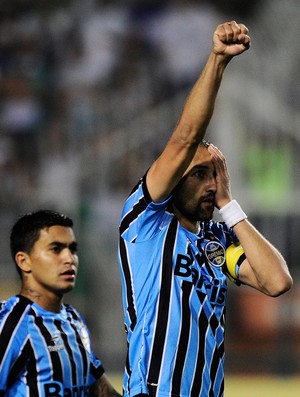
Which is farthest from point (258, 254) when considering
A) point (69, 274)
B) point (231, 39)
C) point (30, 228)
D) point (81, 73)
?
point (81, 73)

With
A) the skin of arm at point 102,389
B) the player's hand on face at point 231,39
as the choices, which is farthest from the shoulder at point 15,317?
the player's hand on face at point 231,39

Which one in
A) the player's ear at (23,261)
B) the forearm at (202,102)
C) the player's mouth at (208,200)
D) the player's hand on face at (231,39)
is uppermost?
the player's hand on face at (231,39)

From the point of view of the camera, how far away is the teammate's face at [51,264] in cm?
→ 402

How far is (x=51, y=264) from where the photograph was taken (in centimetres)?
404

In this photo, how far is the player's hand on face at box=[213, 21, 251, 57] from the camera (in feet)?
9.81

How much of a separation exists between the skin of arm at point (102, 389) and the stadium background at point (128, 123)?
5176mm

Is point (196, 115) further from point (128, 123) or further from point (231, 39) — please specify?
point (128, 123)

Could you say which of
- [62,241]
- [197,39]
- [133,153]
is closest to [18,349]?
[62,241]

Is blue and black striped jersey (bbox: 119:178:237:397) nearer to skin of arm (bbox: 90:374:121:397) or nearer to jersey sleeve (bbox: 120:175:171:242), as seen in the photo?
jersey sleeve (bbox: 120:175:171:242)

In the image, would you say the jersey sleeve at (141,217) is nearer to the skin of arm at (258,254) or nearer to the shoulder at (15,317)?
the skin of arm at (258,254)

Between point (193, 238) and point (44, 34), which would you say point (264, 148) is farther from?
point (193, 238)

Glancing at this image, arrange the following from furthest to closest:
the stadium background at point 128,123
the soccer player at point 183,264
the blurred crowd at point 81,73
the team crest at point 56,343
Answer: the blurred crowd at point 81,73
the stadium background at point 128,123
the team crest at point 56,343
the soccer player at point 183,264

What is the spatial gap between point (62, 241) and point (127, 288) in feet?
2.98


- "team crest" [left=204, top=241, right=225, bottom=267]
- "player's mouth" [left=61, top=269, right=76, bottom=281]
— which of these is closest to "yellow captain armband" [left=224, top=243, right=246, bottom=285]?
"team crest" [left=204, top=241, right=225, bottom=267]
